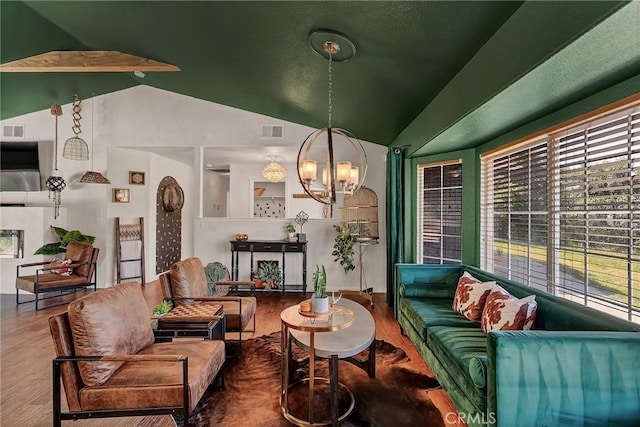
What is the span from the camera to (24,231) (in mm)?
5320

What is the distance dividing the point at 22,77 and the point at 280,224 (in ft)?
14.9

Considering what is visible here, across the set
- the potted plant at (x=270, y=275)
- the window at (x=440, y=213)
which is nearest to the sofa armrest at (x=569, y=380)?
the window at (x=440, y=213)

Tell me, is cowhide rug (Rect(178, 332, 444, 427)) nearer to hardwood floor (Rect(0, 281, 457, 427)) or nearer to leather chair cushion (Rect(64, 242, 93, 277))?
hardwood floor (Rect(0, 281, 457, 427))

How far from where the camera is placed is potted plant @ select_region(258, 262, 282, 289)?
17.4 feet

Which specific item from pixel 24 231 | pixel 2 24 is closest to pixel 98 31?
pixel 2 24

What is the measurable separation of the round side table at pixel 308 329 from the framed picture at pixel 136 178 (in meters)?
4.93

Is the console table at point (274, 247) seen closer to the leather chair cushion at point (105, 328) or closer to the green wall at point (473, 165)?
the green wall at point (473, 165)

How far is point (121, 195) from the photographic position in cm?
568

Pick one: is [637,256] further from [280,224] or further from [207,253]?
[207,253]

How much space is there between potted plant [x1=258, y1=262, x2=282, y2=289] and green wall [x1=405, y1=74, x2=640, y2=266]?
228cm

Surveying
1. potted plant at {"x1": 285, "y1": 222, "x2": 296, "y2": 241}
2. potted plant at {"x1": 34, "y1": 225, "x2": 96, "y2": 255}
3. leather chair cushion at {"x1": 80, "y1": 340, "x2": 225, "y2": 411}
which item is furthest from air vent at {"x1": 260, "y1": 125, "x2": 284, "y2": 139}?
leather chair cushion at {"x1": 80, "y1": 340, "x2": 225, "y2": 411}

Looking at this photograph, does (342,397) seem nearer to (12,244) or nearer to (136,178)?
(136,178)

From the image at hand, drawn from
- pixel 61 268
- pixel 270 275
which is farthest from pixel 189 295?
pixel 61 268

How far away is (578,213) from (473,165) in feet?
5.30
